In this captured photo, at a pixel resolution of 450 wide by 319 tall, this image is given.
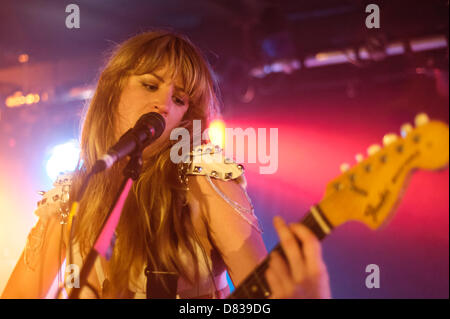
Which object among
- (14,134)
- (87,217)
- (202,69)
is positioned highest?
(14,134)

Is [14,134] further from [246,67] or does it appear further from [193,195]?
[193,195]

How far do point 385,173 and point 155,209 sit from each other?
3.50 ft

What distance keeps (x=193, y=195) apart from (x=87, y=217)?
529mm

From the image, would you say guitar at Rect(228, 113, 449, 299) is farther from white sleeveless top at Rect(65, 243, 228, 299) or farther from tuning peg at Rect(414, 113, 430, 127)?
white sleeveless top at Rect(65, 243, 228, 299)

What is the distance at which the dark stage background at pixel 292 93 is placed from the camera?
14.8ft

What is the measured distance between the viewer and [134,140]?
1332 millimetres

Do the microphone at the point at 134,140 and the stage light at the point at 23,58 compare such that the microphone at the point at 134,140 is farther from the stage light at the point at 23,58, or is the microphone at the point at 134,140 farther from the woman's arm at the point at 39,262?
the stage light at the point at 23,58

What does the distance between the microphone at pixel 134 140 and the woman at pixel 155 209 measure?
47cm


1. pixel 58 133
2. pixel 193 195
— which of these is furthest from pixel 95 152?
pixel 58 133

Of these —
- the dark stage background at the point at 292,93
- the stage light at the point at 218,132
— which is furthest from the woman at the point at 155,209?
the stage light at the point at 218,132

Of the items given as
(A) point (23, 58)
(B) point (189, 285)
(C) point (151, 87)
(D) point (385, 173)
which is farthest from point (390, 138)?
(A) point (23, 58)

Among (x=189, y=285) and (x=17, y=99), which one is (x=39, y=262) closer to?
(x=189, y=285)

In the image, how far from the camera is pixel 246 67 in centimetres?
495

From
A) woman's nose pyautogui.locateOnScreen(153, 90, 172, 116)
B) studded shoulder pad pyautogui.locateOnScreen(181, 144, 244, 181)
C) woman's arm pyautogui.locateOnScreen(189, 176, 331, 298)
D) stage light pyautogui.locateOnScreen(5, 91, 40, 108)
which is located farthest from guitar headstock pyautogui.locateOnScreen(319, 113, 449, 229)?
stage light pyautogui.locateOnScreen(5, 91, 40, 108)
